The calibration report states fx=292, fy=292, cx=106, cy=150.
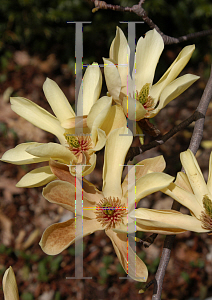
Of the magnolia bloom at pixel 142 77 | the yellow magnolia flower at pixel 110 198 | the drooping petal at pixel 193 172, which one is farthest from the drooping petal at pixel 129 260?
the magnolia bloom at pixel 142 77

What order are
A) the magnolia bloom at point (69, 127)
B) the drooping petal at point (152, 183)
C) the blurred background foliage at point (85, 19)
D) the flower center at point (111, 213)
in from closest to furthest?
the drooping petal at point (152, 183), the magnolia bloom at point (69, 127), the flower center at point (111, 213), the blurred background foliage at point (85, 19)

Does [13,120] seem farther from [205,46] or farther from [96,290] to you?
[205,46]

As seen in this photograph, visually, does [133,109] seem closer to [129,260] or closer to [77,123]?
[77,123]

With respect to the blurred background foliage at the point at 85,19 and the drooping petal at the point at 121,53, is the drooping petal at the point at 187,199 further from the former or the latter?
the blurred background foliage at the point at 85,19

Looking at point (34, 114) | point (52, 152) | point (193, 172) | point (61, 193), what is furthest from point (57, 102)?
point (193, 172)

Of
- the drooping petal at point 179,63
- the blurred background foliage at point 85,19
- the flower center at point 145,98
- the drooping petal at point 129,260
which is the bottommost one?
Answer: the drooping petal at point 129,260

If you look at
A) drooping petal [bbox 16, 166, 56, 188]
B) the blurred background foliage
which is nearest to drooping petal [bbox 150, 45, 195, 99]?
drooping petal [bbox 16, 166, 56, 188]

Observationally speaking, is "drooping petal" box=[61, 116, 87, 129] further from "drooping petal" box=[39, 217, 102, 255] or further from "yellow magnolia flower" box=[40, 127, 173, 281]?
"drooping petal" box=[39, 217, 102, 255]

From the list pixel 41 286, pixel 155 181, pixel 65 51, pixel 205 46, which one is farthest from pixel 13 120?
pixel 155 181
